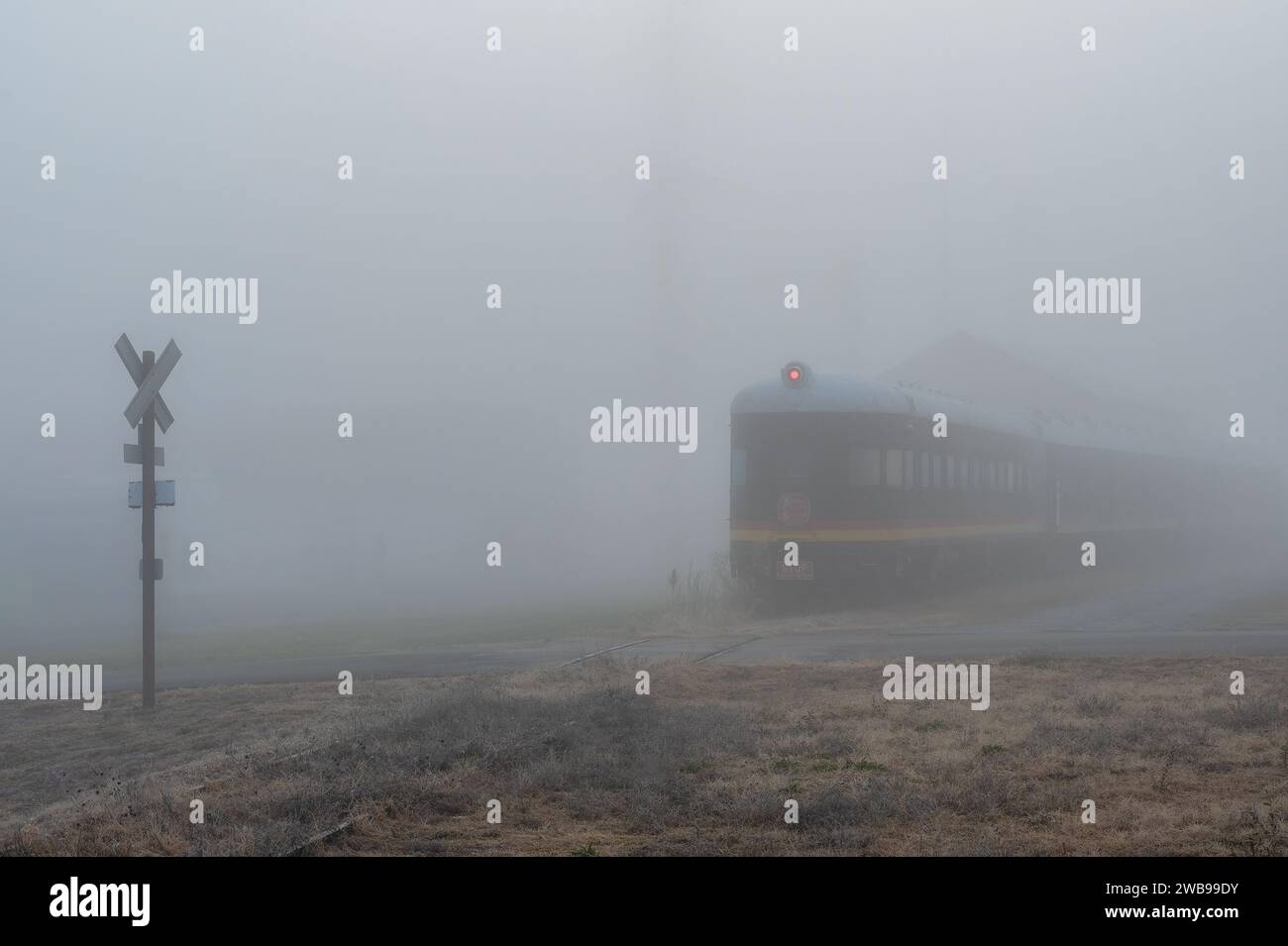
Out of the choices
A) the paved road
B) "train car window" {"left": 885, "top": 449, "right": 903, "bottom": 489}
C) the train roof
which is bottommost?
the paved road

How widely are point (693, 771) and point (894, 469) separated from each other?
54.9ft

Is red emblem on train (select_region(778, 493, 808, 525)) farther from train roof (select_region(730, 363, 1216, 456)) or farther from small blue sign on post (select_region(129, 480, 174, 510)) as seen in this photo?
small blue sign on post (select_region(129, 480, 174, 510))

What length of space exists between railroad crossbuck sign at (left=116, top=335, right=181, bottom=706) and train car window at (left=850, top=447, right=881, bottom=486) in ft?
42.7

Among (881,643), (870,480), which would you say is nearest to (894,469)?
(870,480)

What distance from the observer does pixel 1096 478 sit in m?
38.0

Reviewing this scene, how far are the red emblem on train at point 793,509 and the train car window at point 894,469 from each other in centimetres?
173

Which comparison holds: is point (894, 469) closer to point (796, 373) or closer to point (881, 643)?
point (796, 373)

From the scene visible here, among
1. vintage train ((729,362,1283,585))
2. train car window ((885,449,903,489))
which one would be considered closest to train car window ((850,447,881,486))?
vintage train ((729,362,1283,585))

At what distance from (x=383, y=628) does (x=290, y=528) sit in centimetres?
5205

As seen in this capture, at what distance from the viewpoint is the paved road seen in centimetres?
1756

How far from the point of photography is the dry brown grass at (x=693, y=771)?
7625mm

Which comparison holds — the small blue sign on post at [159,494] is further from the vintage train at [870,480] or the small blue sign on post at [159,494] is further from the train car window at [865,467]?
the train car window at [865,467]

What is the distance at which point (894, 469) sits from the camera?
25594 millimetres
